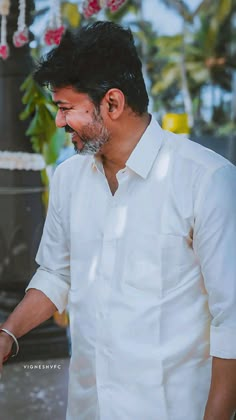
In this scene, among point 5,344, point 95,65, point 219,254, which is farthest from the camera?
point 5,344

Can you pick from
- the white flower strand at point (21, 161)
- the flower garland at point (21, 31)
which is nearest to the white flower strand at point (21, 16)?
the flower garland at point (21, 31)

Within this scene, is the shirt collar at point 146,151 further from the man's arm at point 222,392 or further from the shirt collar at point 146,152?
the man's arm at point 222,392

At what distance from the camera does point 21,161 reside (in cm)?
264

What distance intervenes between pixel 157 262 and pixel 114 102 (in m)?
0.35

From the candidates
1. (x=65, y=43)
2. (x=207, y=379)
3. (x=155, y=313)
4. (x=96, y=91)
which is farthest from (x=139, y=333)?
(x=65, y=43)

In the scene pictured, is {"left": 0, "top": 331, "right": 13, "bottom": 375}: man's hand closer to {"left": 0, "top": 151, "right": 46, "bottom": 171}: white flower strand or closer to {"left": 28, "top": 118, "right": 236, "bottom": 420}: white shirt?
{"left": 28, "top": 118, "right": 236, "bottom": 420}: white shirt

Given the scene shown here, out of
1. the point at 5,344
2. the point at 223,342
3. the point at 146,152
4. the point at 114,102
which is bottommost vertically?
the point at 5,344

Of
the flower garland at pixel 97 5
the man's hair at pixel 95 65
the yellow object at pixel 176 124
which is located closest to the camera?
the man's hair at pixel 95 65

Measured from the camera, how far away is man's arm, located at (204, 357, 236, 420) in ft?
4.34

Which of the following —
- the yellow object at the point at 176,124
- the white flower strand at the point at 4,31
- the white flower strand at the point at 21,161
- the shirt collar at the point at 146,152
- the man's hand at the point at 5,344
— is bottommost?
the man's hand at the point at 5,344

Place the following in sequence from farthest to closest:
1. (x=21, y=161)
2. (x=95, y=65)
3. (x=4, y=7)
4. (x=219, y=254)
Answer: (x=21, y=161)
(x=4, y=7)
(x=95, y=65)
(x=219, y=254)

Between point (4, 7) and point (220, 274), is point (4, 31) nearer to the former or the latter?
point (4, 7)

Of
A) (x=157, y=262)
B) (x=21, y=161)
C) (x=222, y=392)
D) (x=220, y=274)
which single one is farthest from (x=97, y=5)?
(x=222, y=392)

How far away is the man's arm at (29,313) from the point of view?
1598mm
